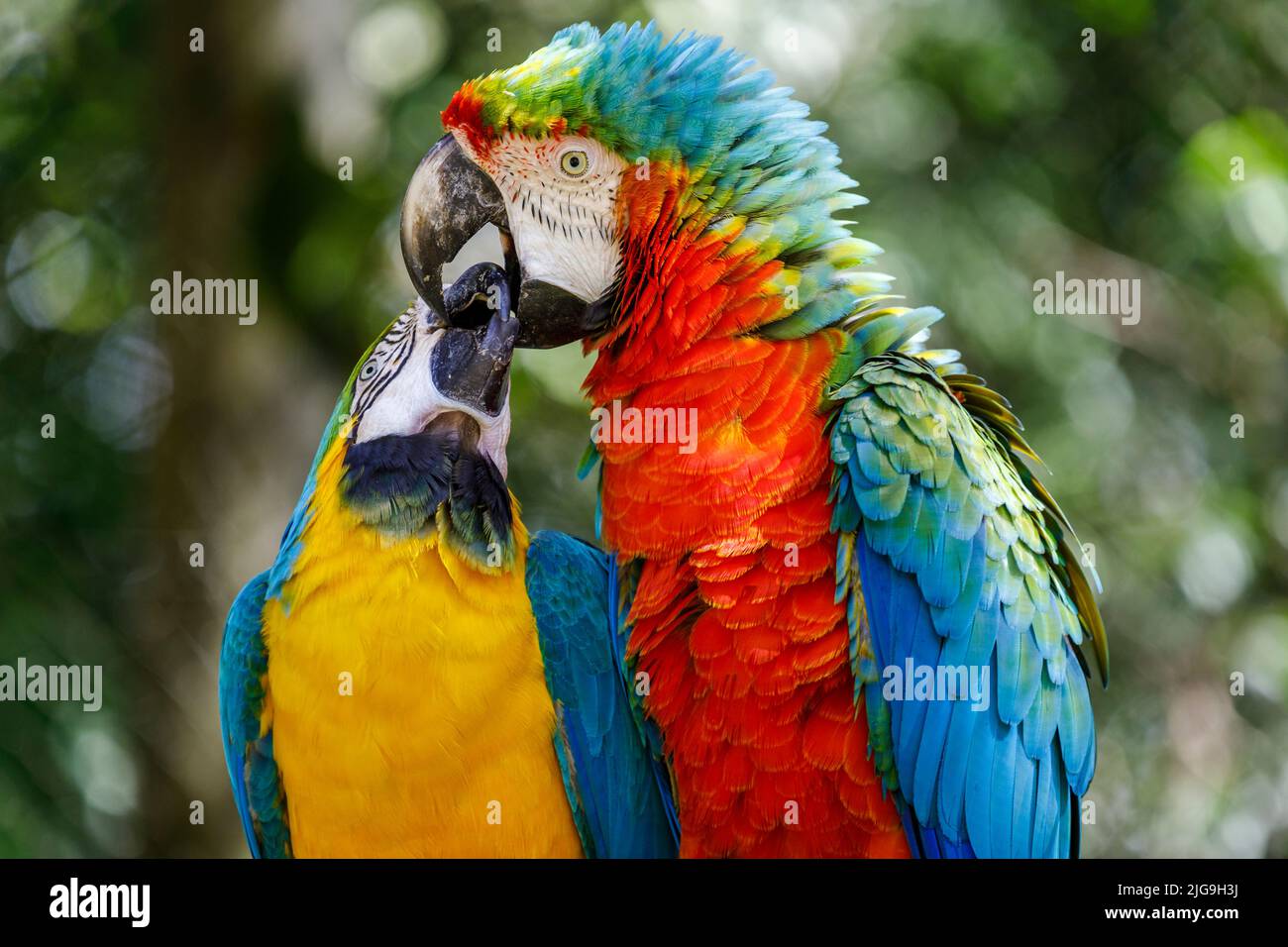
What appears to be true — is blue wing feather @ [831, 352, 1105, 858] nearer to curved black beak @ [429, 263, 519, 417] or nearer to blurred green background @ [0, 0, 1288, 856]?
curved black beak @ [429, 263, 519, 417]

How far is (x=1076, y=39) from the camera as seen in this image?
3969mm

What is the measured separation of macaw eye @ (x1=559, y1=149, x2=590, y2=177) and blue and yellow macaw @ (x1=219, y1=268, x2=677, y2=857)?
216 mm

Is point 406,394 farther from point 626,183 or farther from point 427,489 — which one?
point 626,183

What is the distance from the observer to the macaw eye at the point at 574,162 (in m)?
1.92

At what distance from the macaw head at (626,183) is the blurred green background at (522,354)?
1632mm

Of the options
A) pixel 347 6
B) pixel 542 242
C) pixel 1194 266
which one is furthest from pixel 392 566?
pixel 1194 266

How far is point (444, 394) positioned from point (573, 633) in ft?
1.51

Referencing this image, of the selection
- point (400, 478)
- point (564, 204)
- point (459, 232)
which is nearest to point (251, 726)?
point (400, 478)

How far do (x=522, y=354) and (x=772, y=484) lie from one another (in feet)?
6.78

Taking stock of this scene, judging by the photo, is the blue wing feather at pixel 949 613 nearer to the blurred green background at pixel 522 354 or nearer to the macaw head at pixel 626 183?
the macaw head at pixel 626 183

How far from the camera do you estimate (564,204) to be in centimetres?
194

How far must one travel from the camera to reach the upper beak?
197 centimetres

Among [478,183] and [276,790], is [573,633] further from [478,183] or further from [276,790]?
[478,183]

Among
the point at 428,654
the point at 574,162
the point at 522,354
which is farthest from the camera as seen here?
the point at 522,354
